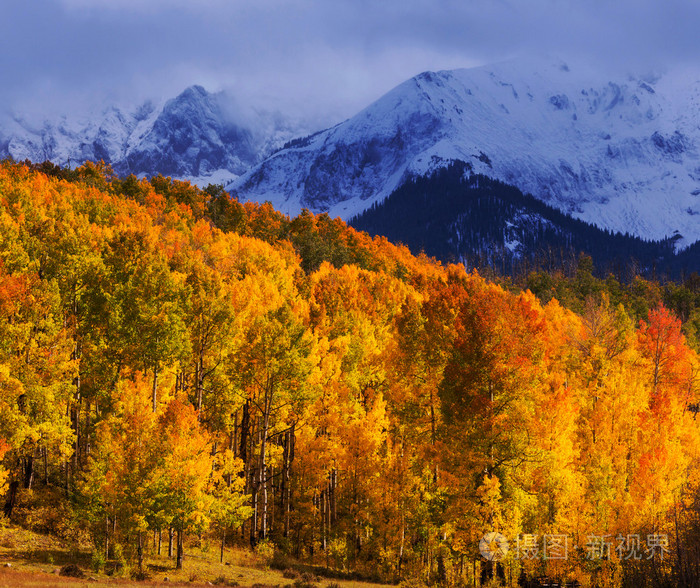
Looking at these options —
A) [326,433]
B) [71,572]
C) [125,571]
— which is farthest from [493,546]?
[71,572]

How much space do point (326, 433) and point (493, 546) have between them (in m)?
15.2

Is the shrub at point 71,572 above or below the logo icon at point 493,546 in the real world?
below

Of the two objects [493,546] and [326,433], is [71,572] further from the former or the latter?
[326,433]

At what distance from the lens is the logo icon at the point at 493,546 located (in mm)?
29875

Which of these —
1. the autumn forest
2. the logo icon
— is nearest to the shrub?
the autumn forest

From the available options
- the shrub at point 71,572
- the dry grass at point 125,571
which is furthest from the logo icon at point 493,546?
the shrub at point 71,572

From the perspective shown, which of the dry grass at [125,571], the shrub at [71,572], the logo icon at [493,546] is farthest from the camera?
the logo icon at [493,546]

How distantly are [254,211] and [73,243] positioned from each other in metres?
97.4

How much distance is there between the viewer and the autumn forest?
1187 inches

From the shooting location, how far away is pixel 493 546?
98.2ft

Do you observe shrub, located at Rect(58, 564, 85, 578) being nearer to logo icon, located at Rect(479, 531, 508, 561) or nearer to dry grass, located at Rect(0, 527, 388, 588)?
dry grass, located at Rect(0, 527, 388, 588)

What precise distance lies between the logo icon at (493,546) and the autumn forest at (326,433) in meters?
0.09

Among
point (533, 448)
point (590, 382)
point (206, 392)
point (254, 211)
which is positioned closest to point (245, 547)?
point (206, 392)

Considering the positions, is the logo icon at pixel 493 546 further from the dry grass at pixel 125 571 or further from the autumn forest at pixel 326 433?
the dry grass at pixel 125 571
